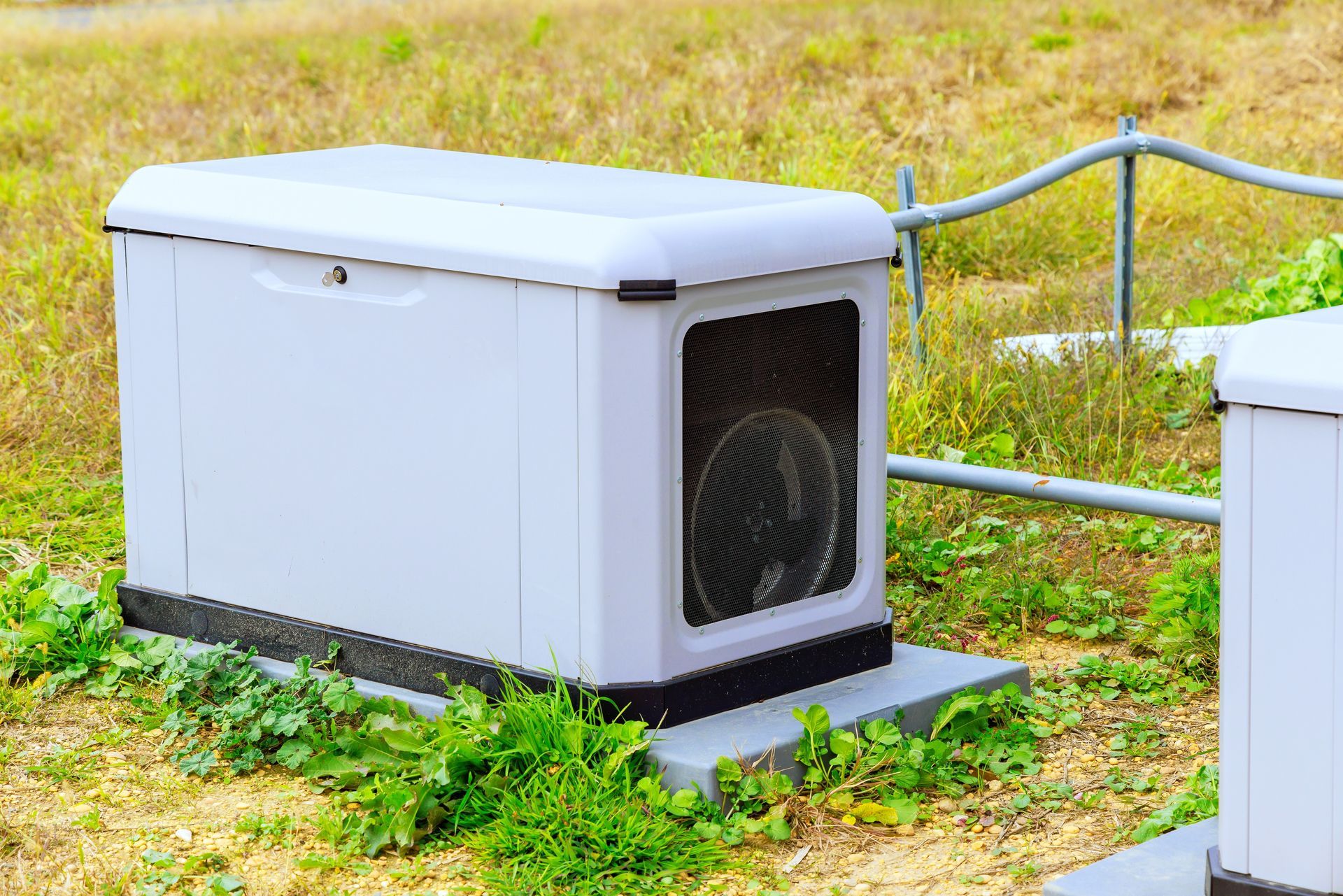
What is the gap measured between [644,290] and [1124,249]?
286 cm

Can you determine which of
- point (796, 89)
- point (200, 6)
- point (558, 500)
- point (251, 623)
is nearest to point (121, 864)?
point (251, 623)

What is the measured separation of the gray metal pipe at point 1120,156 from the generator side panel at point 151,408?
1949mm

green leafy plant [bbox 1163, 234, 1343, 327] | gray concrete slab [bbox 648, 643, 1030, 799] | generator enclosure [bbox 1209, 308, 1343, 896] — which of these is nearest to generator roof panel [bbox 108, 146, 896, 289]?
gray concrete slab [bbox 648, 643, 1030, 799]

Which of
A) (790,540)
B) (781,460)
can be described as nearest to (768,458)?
(781,460)

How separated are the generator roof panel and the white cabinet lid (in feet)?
2.95

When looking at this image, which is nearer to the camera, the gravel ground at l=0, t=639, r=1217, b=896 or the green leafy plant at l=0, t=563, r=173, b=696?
the gravel ground at l=0, t=639, r=1217, b=896

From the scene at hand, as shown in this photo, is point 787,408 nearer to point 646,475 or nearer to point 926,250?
point 646,475

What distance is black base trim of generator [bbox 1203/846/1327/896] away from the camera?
6.79ft

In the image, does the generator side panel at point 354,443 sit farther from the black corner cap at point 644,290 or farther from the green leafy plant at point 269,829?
the green leafy plant at point 269,829

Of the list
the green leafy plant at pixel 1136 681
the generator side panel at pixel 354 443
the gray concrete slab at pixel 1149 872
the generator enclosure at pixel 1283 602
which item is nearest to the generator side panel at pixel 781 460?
the generator side panel at pixel 354 443

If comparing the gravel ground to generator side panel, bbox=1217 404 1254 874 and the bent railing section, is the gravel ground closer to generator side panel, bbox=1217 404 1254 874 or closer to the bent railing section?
generator side panel, bbox=1217 404 1254 874

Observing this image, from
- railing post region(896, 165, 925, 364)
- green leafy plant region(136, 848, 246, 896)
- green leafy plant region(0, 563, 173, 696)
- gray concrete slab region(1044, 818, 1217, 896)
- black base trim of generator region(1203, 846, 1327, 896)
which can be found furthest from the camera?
railing post region(896, 165, 925, 364)

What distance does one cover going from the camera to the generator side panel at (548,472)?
2.62 metres

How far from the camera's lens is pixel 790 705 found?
9.42 ft
